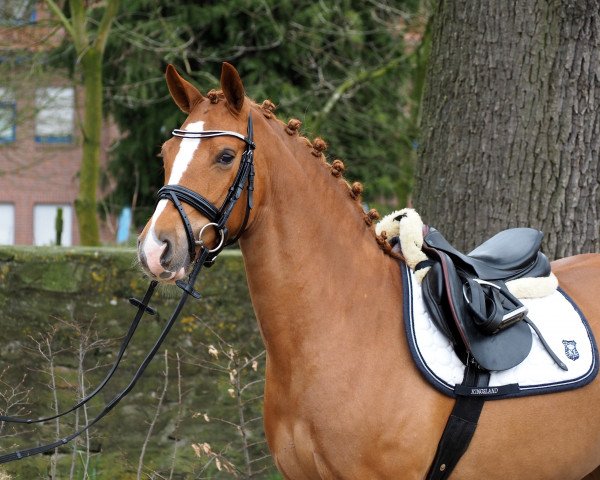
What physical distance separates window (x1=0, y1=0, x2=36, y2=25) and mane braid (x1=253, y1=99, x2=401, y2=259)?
8.17m

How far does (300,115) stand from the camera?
1267 cm

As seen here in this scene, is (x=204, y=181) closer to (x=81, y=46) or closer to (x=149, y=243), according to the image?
(x=149, y=243)

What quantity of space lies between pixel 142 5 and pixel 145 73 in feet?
3.71

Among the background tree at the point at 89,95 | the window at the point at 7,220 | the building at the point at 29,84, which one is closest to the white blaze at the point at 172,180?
the building at the point at 29,84

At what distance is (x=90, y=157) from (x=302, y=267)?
21.8 feet

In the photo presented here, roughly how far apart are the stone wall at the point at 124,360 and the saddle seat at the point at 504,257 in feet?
6.77

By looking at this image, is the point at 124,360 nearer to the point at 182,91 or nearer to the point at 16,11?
the point at 182,91

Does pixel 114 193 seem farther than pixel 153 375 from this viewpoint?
Yes

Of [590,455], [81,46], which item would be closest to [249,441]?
[590,455]

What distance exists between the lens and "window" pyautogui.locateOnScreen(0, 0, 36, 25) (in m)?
10.4

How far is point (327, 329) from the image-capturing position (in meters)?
3.04

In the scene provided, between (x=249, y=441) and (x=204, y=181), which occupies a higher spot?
(x=204, y=181)

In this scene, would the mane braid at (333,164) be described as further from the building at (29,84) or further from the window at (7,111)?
the window at (7,111)

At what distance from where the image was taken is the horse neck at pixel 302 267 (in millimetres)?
3033
